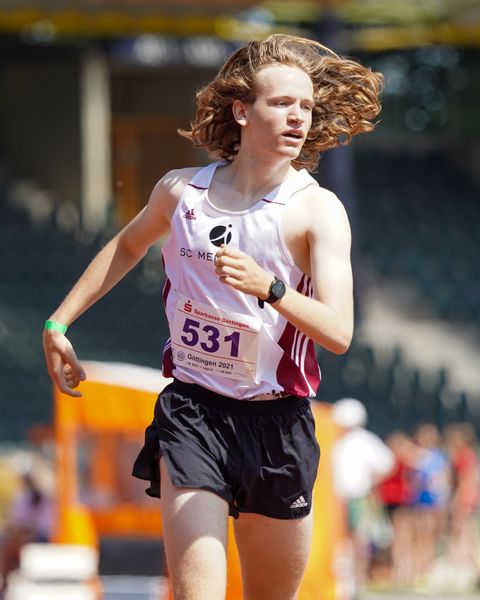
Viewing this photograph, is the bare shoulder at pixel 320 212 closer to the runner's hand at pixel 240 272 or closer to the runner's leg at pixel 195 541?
the runner's hand at pixel 240 272

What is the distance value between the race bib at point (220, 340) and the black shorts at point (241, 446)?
9cm

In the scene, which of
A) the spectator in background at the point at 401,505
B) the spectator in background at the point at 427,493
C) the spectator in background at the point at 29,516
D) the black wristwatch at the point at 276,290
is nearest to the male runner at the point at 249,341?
the black wristwatch at the point at 276,290

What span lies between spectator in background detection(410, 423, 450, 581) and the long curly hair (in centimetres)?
953

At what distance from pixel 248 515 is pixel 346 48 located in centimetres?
1969

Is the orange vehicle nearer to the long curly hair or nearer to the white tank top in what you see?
the long curly hair

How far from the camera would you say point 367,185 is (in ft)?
84.2

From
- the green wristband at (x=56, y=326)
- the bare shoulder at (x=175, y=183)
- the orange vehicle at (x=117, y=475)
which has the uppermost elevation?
the bare shoulder at (x=175, y=183)

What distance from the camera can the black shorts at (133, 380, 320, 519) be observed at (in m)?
4.12

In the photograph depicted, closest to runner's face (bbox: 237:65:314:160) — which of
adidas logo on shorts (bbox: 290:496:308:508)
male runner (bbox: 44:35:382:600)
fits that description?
male runner (bbox: 44:35:382:600)

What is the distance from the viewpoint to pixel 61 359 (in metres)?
4.36

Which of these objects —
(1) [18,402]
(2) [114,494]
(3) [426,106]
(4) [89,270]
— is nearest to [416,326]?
(3) [426,106]

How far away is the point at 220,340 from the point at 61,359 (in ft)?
1.78

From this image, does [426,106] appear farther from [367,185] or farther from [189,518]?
[189,518]

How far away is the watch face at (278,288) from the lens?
148 inches
